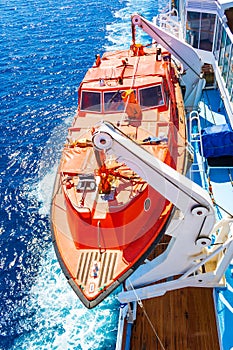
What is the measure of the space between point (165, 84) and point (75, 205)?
226 inches

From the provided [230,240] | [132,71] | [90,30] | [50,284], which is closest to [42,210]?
[50,284]

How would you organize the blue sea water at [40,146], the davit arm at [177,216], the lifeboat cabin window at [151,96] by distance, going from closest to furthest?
the davit arm at [177,216]
the blue sea water at [40,146]
the lifeboat cabin window at [151,96]

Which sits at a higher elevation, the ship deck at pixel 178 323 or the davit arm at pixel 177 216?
the davit arm at pixel 177 216

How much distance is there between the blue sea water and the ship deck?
1675 mm

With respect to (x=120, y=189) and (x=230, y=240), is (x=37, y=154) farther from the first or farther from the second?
(x=230, y=240)

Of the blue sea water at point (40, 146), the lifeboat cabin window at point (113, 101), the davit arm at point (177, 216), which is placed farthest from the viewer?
the lifeboat cabin window at point (113, 101)

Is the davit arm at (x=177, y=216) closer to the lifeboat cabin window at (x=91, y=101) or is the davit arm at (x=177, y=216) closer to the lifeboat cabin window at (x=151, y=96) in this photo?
the lifeboat cabin window at (x=151, y=96)

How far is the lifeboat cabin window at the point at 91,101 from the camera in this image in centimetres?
1239

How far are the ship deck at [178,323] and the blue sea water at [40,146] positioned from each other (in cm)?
168

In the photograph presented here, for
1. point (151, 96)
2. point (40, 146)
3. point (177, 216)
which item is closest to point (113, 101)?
point (151, 96)

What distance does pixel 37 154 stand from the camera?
64.1 ft

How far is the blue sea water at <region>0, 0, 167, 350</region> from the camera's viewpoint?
11.8 m

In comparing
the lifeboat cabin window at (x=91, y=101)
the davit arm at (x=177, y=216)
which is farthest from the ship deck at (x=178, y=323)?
the lifeboat cabin window at (x=91, y=101)

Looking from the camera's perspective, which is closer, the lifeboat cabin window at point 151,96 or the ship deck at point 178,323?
the ship deck at point 178,323
